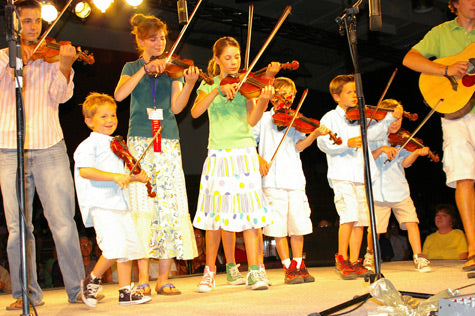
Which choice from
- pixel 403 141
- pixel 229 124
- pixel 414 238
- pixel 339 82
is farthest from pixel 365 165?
pixel 403 141

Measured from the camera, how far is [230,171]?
11.5ft

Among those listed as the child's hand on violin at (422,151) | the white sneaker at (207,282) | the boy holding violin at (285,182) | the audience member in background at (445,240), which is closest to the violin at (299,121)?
the boy holding violin at (285,182)

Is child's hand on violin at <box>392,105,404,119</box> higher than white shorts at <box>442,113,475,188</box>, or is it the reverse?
child's hand on violin at <box>392,105,404,119</box>

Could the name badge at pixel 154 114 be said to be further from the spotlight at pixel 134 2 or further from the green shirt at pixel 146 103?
the spotlight at pixel 134 2

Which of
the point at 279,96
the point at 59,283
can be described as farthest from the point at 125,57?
the point at 279,96

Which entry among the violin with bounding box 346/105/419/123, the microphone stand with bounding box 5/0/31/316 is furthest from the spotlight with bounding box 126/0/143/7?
the microphone stand with bounding box 5/0/31/316

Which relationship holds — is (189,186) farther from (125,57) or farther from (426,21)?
(426,21)

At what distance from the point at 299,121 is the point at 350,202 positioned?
27.6 inches

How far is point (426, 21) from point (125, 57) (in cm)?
436

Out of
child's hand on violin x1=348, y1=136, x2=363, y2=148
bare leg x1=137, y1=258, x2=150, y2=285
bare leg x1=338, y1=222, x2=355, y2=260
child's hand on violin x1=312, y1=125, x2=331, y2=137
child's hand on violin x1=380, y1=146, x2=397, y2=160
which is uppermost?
child's hand on violin x1=312, y1=125, x2=331, y2=137

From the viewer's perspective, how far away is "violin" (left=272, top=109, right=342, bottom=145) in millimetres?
3844

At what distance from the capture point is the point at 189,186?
274 inches

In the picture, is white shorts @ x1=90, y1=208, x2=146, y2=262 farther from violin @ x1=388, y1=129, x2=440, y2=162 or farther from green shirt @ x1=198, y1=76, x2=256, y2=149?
violin @ x1=388, y1=129, x2=440, y2=162

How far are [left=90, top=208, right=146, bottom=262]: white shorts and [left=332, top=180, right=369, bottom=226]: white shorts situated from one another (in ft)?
5.18
